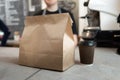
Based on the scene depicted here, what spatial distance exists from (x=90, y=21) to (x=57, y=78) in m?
1.09

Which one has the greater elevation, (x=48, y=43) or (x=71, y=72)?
(x=48, y=43)

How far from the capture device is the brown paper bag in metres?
1.04

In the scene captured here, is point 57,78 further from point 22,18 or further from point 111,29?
point 22,18

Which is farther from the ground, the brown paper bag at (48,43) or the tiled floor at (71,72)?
the brown paper bag at (48,43)

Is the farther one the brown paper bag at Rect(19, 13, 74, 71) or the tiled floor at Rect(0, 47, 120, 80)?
the brown paper bag at Rect(19, 13, 74, 71)

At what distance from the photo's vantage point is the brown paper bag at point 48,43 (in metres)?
1.04

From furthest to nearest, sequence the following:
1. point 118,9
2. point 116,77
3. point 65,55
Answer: point 118,9, point 65,55, point 116,77

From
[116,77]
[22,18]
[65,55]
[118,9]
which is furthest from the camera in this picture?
[22,18]

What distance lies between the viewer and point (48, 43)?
1.07m

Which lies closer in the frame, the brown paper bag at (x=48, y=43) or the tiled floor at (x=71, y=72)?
the tiled floor at (x=71, y=72)

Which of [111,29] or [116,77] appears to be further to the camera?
[111,29]

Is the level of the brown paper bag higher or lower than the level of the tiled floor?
higher

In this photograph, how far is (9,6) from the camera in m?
2.91

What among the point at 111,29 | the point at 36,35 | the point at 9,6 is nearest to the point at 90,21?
the point at 111,29
